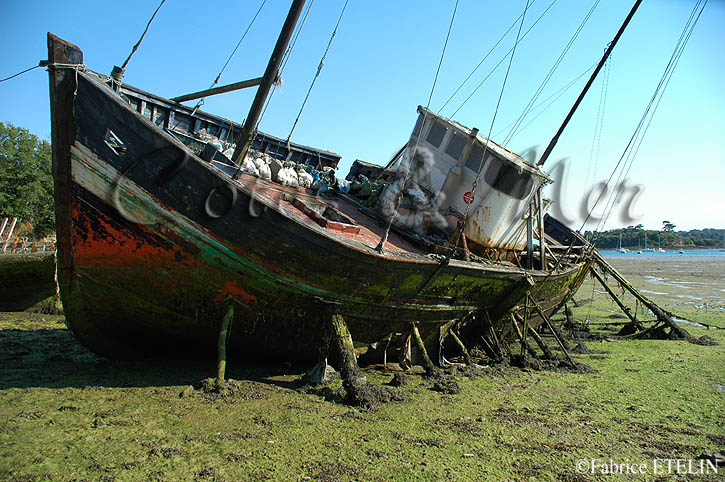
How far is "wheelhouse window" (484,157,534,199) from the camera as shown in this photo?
23.1 ft

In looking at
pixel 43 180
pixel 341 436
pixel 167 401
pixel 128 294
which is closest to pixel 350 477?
pixel 341 436

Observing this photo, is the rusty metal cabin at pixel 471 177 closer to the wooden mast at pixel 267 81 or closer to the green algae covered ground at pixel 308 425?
the wooden mast at pixel 267 81

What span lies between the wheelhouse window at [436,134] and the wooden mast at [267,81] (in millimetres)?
3238

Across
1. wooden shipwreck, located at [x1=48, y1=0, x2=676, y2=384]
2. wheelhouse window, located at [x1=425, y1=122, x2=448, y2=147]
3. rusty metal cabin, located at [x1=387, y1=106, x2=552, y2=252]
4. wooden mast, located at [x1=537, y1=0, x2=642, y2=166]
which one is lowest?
wooden shipwreck, located at [x1=48, y1=0, x2=676, y2=384]

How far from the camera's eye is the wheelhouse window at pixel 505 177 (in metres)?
7.03

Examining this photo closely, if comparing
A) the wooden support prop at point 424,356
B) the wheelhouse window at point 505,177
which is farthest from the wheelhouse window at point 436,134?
the wooden support prop at point 424,356

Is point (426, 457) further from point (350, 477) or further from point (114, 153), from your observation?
point (114, 153)

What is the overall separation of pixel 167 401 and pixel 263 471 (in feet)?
4.88

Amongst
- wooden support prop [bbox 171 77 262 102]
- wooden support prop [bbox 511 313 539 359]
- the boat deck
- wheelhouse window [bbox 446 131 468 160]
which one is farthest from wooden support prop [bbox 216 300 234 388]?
wheelhouse window [bbox 446 131 468 160]

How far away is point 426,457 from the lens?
122 inches

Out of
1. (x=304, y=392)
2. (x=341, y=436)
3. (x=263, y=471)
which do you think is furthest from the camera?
(x=304, y=392)

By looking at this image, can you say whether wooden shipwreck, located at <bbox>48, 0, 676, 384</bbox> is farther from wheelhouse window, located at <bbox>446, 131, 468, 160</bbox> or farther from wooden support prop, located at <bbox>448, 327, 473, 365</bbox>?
wheelhouse window, located at <bbox>446, 131, 468, 160</bbox>

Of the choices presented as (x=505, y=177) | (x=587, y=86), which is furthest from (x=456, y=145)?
(x=587, y=86)

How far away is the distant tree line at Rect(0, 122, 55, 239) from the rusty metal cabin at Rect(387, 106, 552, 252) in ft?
74.6
